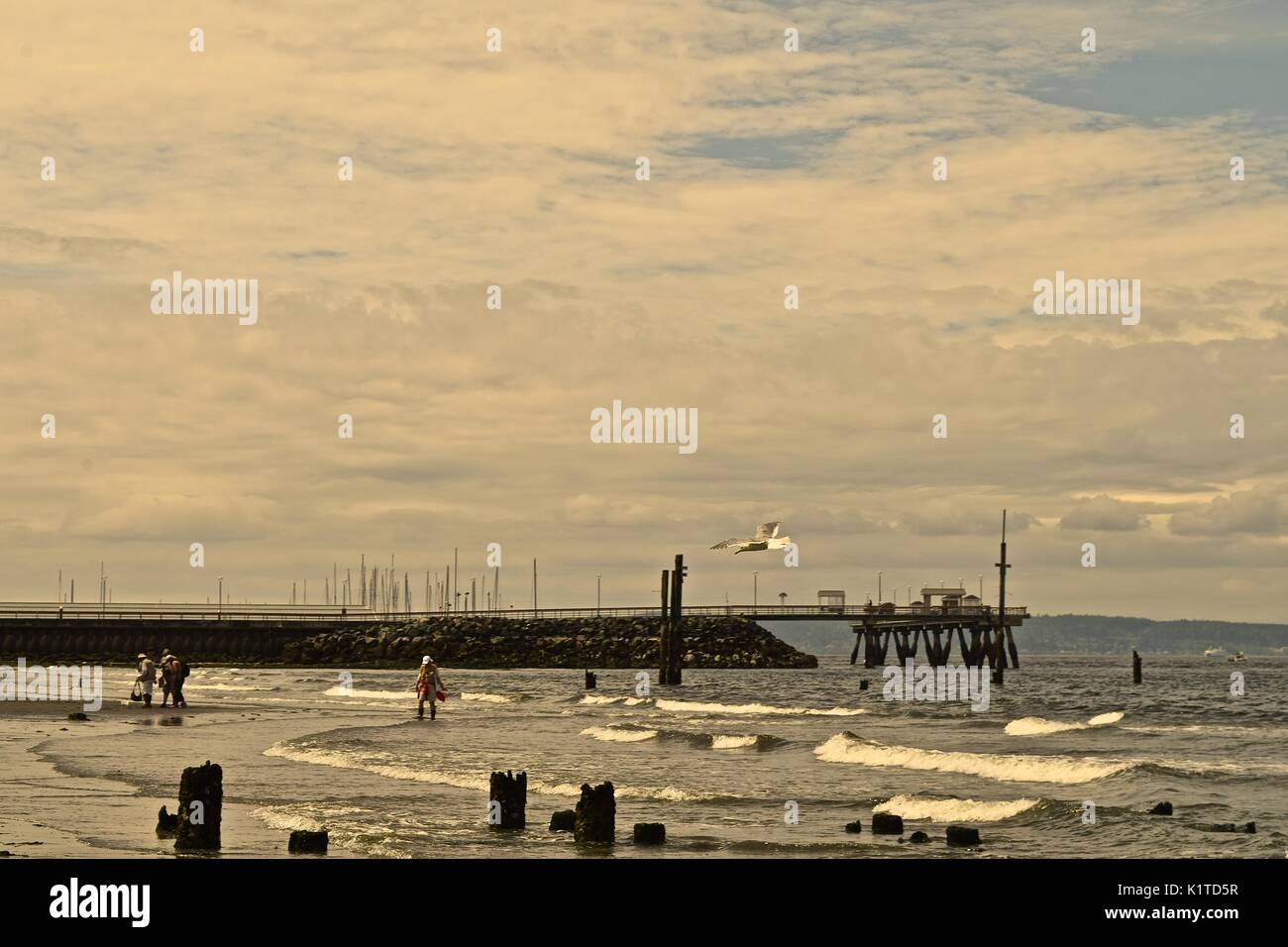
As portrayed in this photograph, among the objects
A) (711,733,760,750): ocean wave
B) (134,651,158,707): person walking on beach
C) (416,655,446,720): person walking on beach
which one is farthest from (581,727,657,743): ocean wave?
(134,651,158,707): person walking on beach

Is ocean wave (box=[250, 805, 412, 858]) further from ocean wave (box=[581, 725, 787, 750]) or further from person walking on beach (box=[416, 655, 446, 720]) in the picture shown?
person walking on beach (box=[416, 655, 446, 720])

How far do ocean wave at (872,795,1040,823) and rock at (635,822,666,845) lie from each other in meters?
5.27

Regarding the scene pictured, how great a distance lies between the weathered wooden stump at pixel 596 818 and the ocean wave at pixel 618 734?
796 inches

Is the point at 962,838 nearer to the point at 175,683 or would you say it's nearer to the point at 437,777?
the point at 437,777

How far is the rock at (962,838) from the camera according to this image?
1956 cm

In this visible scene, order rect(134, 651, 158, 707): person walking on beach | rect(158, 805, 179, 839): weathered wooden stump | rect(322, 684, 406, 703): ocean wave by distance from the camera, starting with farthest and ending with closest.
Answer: rect(322, 684, 406, 703): ocean wave
rect(134, 651, 158, 707): person walking on beach
rect(158, 805, 179, 839): weathered wooden stump

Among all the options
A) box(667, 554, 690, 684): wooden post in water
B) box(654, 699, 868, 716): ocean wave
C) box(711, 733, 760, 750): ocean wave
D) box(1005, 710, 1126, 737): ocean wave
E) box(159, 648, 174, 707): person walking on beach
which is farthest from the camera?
box(667, 554, 690, 684): wooden post in water

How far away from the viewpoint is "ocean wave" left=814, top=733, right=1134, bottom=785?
1199 inches

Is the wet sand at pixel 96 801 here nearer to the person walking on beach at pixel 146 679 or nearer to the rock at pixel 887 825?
the person walking on beach at pixel 146 679
